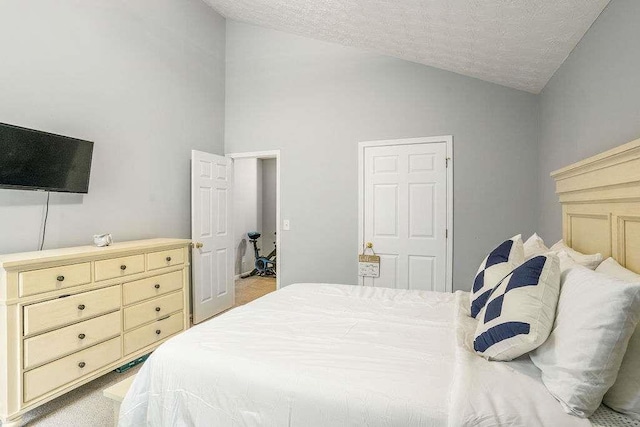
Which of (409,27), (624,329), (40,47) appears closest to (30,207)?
(40,47)

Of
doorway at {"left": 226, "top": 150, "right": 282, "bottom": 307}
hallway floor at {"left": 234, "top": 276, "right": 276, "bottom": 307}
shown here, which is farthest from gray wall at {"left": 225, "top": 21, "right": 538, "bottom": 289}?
doorway at {"left": 226, "top": 150, "right": 282, "bottom": 307}

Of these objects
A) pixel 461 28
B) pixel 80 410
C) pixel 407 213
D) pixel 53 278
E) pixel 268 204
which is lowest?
pixel 80 410

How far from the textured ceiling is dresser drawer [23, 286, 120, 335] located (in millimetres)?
2827

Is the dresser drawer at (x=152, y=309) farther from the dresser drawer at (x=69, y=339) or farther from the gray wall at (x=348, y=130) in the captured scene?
the gray wall at (x=348, y=130)

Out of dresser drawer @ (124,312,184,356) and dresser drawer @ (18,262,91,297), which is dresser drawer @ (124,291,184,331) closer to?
dresser drawer @ (124,312,184,356)

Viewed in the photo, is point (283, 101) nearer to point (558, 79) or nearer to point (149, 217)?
point (149, 217)

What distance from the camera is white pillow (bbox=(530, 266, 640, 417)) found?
931mm

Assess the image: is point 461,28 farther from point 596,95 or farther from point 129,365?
point 129,365

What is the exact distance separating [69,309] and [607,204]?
312cm

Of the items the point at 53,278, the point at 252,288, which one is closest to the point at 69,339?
the point at 53,278

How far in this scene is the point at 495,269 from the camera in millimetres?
1745

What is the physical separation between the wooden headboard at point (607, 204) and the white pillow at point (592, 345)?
1.58 ft

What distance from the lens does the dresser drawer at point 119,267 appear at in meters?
2.38

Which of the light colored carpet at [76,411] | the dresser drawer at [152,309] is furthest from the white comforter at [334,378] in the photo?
the dresser drawer at [152,309]
